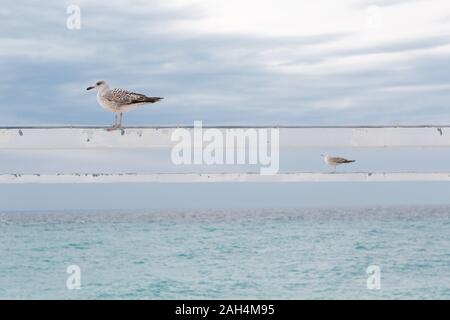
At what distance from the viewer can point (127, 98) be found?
595 centimetres

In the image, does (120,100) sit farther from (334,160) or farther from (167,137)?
(334,160)

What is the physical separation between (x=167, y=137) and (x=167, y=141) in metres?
0.03

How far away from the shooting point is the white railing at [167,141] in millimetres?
5922

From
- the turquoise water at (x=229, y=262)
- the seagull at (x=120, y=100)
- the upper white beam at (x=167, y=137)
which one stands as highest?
the seagull at (x=120, y=100)

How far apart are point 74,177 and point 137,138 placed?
27.0 inches

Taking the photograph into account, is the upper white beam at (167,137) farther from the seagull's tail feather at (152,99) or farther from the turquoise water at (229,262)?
→ the turquoise water at (229,262)

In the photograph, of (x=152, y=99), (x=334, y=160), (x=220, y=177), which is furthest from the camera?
(x=334, y=160)

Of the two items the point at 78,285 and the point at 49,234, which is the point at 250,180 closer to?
the point at 78,285

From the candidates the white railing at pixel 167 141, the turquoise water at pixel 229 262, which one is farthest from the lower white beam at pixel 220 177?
the turquoise water at pixel 229 262

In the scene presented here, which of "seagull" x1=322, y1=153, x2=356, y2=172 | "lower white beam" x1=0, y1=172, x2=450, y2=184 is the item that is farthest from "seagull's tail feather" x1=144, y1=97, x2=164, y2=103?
"seagull" x1=322, y1=153, x2=356, y2=172

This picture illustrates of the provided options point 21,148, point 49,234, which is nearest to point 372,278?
point 21,148

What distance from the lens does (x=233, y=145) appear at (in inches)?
239

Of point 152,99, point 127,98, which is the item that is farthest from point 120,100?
point 152,99

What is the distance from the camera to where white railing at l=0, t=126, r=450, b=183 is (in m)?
5.92
